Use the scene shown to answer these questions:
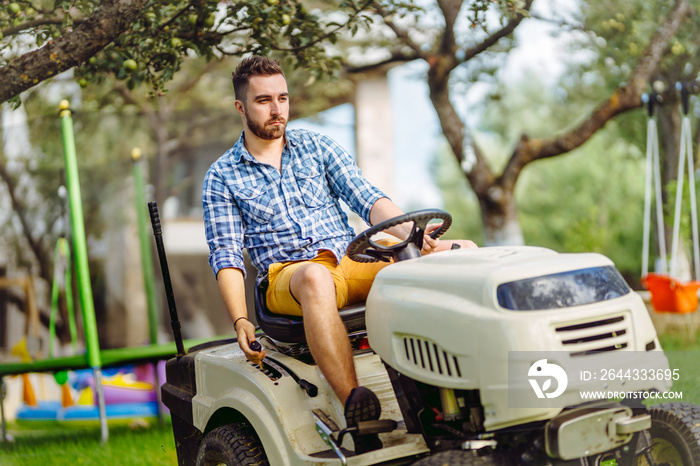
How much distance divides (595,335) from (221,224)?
145 cm

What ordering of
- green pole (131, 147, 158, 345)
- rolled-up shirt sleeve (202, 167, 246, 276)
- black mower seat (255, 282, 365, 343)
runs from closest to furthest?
black mower seat (255, 282, 365, 343), rolled-up shirt sleeve (202, 167, 246, 276), green pole (131, 147, 158, 345)

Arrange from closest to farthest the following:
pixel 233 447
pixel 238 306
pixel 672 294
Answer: pixel 233 447 → pixel 238 306 → pixel 672 294

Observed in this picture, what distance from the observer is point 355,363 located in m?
2.50

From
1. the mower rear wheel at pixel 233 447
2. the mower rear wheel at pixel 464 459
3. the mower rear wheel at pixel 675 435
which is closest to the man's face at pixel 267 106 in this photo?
the mower rear wheel at pixel 233 447

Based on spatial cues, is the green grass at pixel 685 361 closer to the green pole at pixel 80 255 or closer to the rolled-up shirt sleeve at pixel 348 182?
the rolled-up shirt sleeve at pixel 348 182

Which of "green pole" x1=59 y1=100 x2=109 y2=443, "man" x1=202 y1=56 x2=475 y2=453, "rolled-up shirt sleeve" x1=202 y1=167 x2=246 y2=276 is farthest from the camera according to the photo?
"green pole" x1=59 y1=100 x2=109 y2=443

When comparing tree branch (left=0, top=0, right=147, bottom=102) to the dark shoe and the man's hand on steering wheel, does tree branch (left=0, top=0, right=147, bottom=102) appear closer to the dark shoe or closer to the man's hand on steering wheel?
the man's hand on steering wheel

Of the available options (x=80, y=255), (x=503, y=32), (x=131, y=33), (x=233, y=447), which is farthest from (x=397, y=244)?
(x=80, y=255)

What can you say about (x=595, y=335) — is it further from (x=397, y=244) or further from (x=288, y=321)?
(x=288, y=321)

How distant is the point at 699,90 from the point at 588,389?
5675 millimetres

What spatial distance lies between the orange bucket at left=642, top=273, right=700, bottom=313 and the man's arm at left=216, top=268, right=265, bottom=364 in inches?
175

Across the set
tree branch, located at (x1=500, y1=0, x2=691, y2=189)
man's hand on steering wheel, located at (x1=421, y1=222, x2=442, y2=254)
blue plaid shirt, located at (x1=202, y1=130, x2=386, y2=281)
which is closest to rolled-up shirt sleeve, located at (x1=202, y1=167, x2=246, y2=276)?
blue plaid shirt, located at (x1=202, y1=130, x2=386, y2=281)

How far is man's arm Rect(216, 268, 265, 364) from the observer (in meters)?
2.48

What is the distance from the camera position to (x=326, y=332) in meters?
2.30
